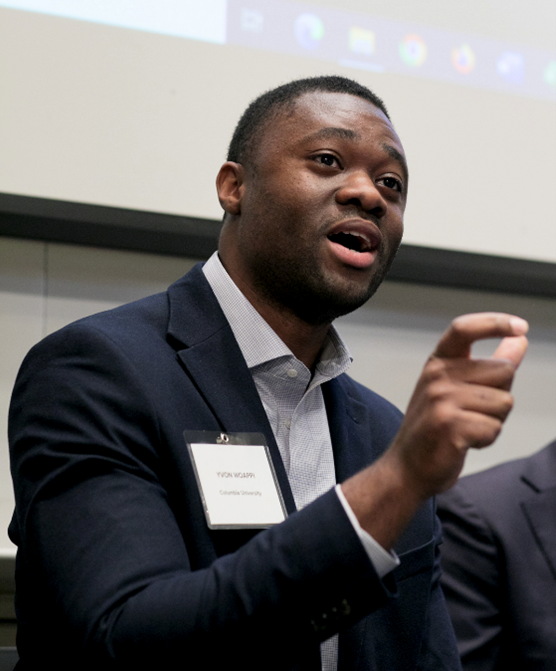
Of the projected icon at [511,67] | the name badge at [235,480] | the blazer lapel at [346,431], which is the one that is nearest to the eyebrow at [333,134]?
the blazer lapel at [346,431]

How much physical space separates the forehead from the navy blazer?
0.27 m

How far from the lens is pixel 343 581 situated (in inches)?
29.3

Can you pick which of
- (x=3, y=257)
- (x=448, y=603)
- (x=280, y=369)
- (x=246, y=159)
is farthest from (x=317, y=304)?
(x=3, y=257)

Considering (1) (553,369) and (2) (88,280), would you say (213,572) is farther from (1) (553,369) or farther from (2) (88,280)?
(1) (553,369)

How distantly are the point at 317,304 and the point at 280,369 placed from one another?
11 cm

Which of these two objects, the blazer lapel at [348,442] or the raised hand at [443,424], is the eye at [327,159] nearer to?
the blazer lapel at [348,442]

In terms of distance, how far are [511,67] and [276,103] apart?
3.09 ft

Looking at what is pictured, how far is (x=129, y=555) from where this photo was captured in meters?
0.81

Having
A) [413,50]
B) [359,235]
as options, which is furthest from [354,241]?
[413,50]

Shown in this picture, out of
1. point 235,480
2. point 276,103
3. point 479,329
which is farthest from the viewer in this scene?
point 276,103

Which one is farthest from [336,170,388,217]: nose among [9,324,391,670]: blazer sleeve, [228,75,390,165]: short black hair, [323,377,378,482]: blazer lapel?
[9,324,391,670]: blazer sleeve

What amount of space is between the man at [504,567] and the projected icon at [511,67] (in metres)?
0.93

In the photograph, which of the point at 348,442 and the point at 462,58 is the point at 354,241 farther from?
the point at 462,58

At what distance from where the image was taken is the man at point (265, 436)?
2.45 ft
